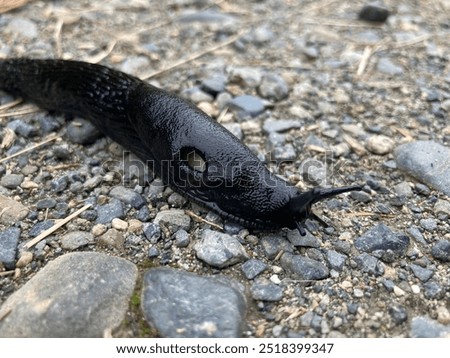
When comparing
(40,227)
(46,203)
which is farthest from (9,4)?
(40,227)

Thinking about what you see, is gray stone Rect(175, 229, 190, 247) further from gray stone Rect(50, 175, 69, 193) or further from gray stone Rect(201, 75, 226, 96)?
gray stone Rect(201, 75, 226, 96)

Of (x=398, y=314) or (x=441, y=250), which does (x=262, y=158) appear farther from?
(x=398, y=314)

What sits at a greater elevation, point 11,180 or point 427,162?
point 427,162

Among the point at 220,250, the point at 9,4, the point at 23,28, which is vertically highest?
the point at 9,4

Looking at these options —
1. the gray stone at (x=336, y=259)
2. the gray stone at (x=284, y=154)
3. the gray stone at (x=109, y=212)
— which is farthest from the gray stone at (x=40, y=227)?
the gray stone at (x=336, y=259)

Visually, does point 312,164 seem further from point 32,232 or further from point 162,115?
point 32,232

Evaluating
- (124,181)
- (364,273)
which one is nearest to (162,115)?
(124,181)

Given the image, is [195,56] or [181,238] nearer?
[181,238]

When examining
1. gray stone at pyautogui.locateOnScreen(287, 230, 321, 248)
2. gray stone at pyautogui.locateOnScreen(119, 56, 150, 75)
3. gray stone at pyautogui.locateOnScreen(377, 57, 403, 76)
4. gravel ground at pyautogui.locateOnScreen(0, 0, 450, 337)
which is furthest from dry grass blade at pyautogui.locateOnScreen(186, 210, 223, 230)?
gray stone at pyautogui.locateOnScreen(377, 57, 403, 76)
